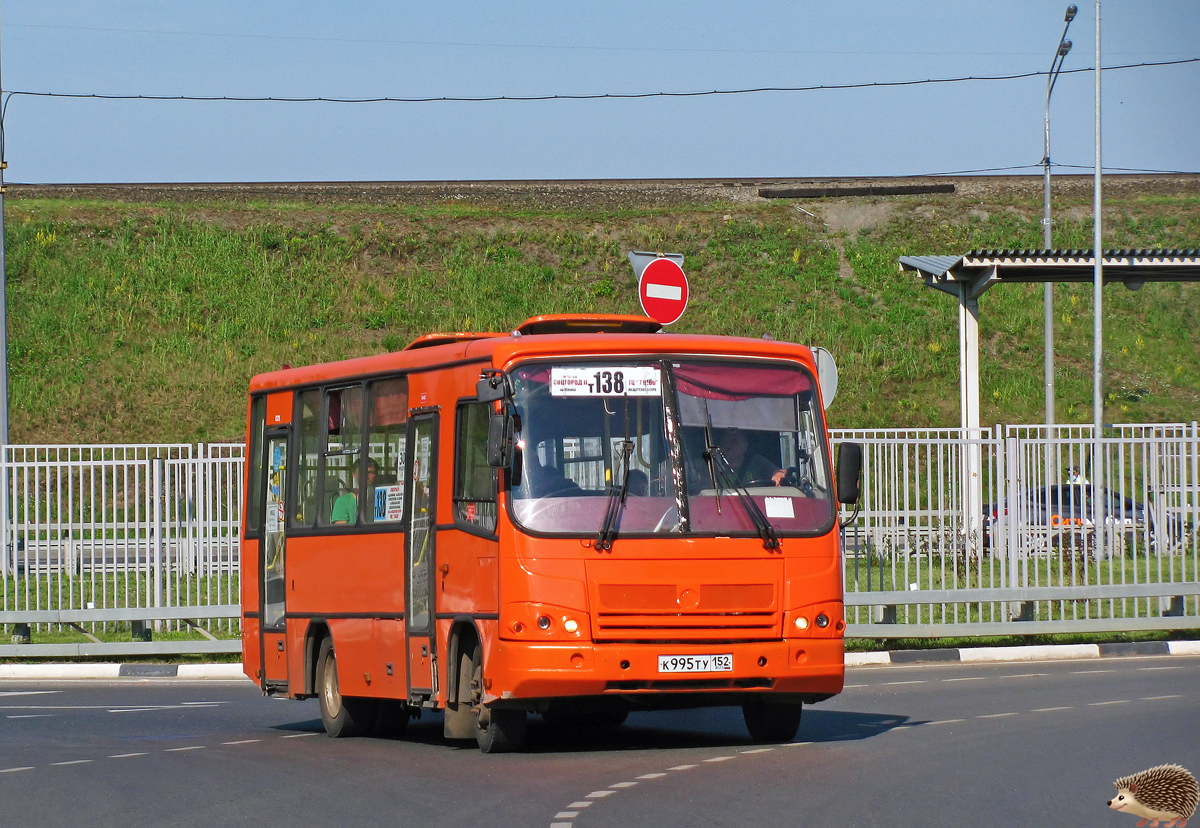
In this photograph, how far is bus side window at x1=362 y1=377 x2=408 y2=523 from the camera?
13.1 metres

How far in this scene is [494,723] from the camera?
11.8 metres

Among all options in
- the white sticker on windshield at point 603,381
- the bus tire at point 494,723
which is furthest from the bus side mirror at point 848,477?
the bus tire at point 494,723

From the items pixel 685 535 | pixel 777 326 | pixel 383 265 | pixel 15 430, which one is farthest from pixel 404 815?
pixel 383 265

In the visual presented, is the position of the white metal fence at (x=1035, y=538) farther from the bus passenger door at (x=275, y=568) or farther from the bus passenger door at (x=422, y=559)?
the bus passenger door at (x=422, y=559)

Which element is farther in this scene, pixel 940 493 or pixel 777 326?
pixel 777 326

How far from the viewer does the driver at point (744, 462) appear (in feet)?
38.7

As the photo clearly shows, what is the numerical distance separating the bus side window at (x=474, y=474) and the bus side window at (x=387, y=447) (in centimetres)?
101

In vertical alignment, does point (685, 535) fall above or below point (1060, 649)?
above

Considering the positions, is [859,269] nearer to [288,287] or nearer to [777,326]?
[777,326]

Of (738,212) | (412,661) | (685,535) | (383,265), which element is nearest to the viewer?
(685,535)

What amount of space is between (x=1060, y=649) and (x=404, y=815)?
12429 mm

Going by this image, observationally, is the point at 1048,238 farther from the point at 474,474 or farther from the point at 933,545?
the point at 474,474

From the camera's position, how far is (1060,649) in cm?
1991

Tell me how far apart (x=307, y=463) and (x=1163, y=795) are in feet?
28.4
